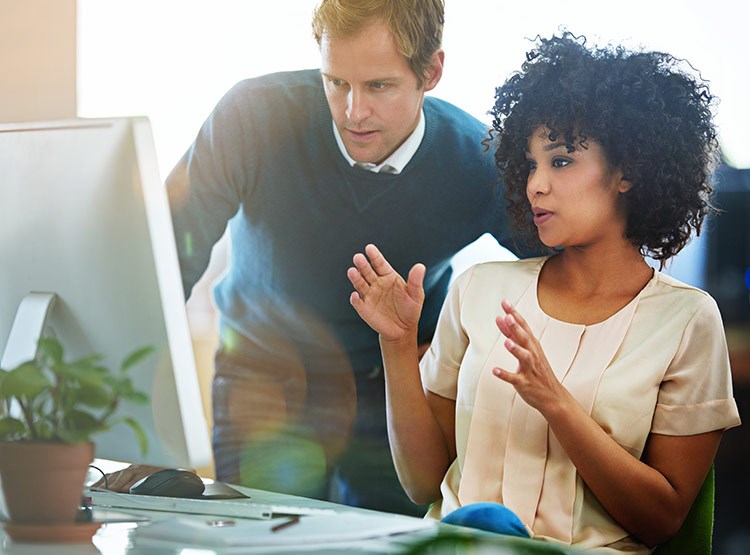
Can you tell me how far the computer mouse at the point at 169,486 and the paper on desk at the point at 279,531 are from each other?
313mm

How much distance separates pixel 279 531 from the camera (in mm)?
1056

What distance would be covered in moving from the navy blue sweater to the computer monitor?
3.09ft

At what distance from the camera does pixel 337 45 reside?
2.07m

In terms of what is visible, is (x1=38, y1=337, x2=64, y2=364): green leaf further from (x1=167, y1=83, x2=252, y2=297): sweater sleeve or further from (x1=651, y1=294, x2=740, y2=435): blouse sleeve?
(x1=167, y1=83, x2=252, y2=297): sweater sleeve

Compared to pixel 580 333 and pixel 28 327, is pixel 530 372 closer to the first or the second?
pixel 580 333

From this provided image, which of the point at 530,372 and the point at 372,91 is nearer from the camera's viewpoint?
the point at 530,372

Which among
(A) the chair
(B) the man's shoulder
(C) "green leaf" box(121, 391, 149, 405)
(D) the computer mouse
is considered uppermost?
(B) the man's shoulder

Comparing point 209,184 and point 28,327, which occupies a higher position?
point 209,184

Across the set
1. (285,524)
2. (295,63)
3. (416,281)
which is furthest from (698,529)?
(295,63)

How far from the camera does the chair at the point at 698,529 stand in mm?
1515

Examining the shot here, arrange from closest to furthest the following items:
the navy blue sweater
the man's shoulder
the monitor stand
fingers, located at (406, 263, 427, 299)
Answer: the monitor stand, fingers, located at (406, 263, 427, 299), the navy blue sweater, the man's shoulder

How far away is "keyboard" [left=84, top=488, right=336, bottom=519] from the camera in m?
1.20

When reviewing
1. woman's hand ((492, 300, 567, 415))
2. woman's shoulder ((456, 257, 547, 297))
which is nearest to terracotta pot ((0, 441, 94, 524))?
woman's hand ((492, 300, 567, 415))

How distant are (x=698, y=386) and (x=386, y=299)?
23.8 inches
